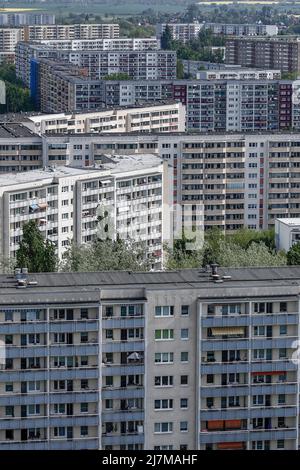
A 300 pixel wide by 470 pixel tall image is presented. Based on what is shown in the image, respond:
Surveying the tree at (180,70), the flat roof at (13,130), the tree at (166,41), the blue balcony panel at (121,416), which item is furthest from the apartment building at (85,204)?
the tree at (166,41)

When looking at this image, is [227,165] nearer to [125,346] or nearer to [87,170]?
[87,170]

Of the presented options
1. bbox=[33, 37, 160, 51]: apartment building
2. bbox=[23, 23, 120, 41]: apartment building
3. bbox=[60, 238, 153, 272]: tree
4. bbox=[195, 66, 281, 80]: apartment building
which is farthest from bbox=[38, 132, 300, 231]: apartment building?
bbox=[23, 23, 120, 41]: apartment building

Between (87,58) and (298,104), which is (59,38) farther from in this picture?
(298,104)

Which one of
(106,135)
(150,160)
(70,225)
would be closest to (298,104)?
(106,135)

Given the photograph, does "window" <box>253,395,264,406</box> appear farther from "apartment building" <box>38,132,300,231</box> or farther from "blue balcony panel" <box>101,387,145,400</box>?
"apartment building" <box>38,132,300,231</box>

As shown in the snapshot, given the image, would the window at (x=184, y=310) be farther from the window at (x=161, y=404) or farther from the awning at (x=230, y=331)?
the window at (x=161, y=404)

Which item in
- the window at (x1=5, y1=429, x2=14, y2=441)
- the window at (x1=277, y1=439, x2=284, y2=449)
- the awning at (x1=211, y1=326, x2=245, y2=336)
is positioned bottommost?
the window at (x1=277, y1=439, x2=284, y2=449)
